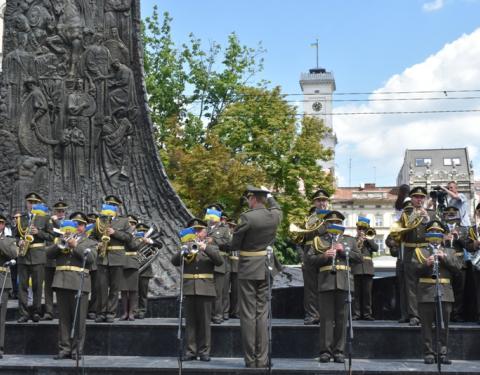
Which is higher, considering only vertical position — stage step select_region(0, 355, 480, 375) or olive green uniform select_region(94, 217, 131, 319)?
olive green uniform select_region(94, 217, 131, 319)

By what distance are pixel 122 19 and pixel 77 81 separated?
1888 mm

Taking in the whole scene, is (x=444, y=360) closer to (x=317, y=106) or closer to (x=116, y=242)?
(x=116, y=242)

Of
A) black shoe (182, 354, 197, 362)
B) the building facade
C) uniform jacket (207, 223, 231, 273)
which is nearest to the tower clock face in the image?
the building facade

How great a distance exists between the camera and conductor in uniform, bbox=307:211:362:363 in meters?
10.4

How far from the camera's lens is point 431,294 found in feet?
33.7

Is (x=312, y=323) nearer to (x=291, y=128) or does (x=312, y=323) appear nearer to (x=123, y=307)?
(x=123, y=307)

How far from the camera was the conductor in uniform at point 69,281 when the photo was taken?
1084 cm

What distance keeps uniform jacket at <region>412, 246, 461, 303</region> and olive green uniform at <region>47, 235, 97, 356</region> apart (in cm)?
517

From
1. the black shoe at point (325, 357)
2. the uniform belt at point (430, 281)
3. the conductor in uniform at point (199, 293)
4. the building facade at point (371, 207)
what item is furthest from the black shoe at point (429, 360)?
the building facade at point (371, 207)

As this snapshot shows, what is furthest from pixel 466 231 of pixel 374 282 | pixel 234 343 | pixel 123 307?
pixel 123 307

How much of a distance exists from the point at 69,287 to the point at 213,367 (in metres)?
2.66

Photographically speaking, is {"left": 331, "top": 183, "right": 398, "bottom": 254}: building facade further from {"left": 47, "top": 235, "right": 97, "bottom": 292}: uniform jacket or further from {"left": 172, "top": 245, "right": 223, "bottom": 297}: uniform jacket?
{"left": 47, "top": 235, "right": 97, "bottom": 292}: uniform jacket

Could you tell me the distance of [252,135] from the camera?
120 ft

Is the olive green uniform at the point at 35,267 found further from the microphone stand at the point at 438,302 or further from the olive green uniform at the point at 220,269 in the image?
the microphone stand at the point at 438,302
